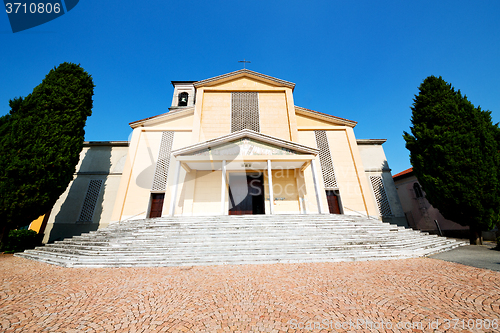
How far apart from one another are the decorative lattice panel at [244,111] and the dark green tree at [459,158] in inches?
406

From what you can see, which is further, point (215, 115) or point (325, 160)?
point (215, 115)

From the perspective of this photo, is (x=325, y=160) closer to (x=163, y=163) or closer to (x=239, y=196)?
(x=239, y=196)

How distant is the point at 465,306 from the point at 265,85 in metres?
16.4

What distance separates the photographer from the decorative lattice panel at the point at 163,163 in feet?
43.2

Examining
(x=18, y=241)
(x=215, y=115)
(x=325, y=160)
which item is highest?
(x=215, y=115)

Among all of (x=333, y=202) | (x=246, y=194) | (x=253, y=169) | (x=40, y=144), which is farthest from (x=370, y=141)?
(x=40, y=144)

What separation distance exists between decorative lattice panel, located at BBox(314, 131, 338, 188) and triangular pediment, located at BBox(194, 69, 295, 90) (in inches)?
202

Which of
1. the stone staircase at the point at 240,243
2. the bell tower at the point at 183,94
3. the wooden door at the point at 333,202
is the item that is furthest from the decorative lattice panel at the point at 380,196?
the bell tower at the point at 183,94

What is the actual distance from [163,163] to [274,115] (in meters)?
9.37

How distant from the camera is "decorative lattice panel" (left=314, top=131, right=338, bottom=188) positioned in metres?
13.8

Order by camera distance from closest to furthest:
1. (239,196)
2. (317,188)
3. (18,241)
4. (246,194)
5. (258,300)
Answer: (258,300) < (18,241) < (317,188) < (239,196) < (246,194)

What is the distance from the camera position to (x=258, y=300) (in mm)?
3096

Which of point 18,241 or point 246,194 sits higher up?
point 246,194

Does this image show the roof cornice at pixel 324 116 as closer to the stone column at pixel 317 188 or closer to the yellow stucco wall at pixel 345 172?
the yellow stucco wall at pixel 345 172
